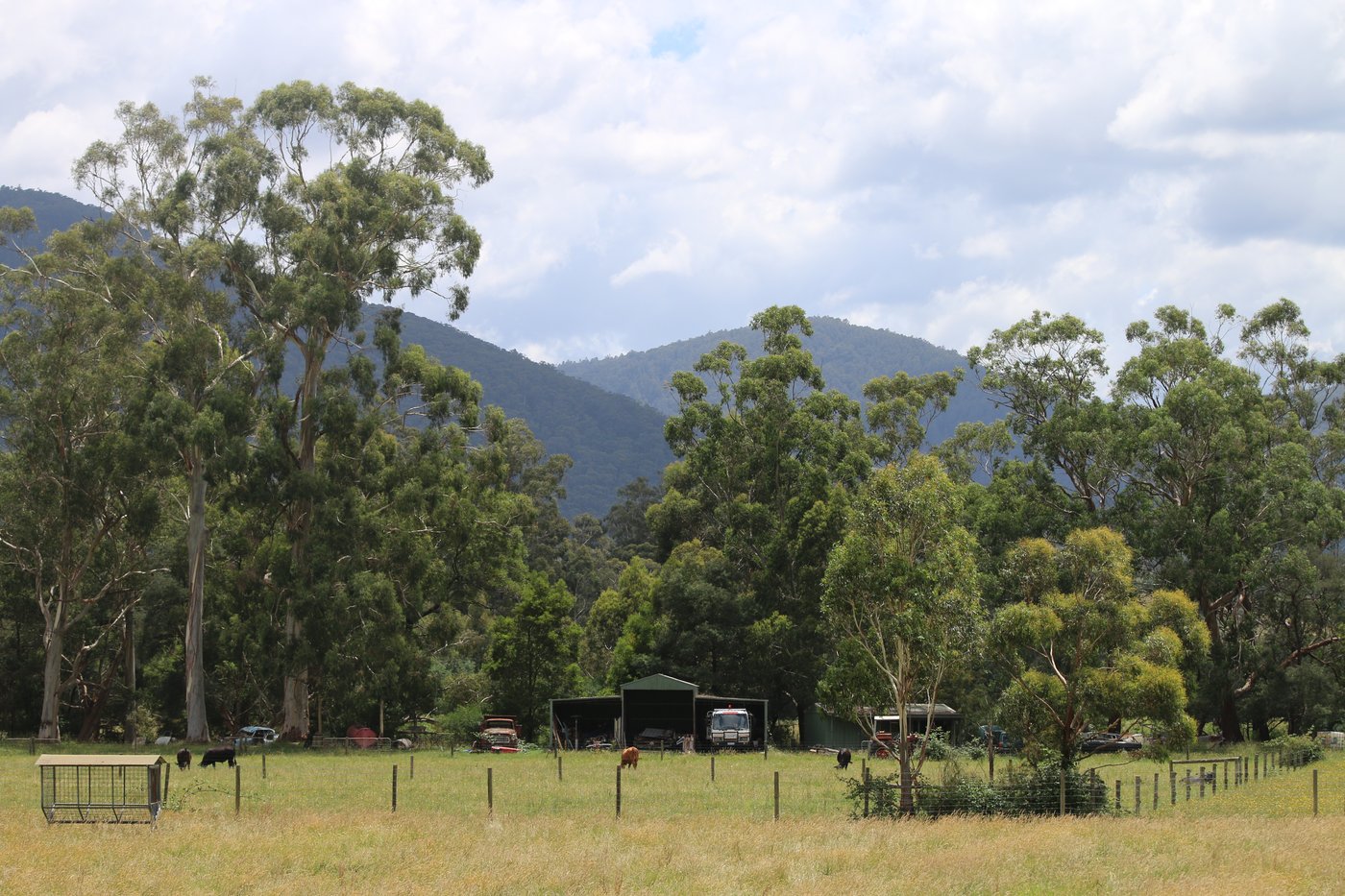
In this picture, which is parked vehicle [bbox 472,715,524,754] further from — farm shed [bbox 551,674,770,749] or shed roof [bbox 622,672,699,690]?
shed roof [bbox 622,672,699,690]

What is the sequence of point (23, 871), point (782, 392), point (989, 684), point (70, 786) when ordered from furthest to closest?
point (782, 392)
point (989, 684)
point (70, 786)
point (23, 871)

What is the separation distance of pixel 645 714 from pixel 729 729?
17.4ft

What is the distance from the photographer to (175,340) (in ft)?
164

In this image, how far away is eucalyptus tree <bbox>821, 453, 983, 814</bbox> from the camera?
25.4m

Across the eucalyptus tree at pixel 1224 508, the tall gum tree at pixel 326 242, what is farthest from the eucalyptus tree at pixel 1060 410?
the tall gum tree at pixel 326 242

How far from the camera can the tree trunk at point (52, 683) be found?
51156mm

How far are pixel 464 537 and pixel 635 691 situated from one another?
32.1 feet

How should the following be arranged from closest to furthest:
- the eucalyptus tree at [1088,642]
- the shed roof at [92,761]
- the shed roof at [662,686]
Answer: the shed roof at [92,761]
the eucalyptus tree at [1088,642]
the shed roof at [662,686]

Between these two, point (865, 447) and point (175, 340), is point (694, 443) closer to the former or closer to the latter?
point (865, 447)

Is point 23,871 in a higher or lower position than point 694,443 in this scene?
lower

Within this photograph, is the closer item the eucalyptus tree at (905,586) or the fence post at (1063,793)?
the fence post at (1063,793)

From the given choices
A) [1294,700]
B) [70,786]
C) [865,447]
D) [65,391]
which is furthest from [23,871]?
[865,447]

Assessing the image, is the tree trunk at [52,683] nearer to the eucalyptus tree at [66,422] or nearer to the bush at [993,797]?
the eucalyptus tree at [66,422]

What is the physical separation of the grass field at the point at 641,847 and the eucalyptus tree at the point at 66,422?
2534cm
